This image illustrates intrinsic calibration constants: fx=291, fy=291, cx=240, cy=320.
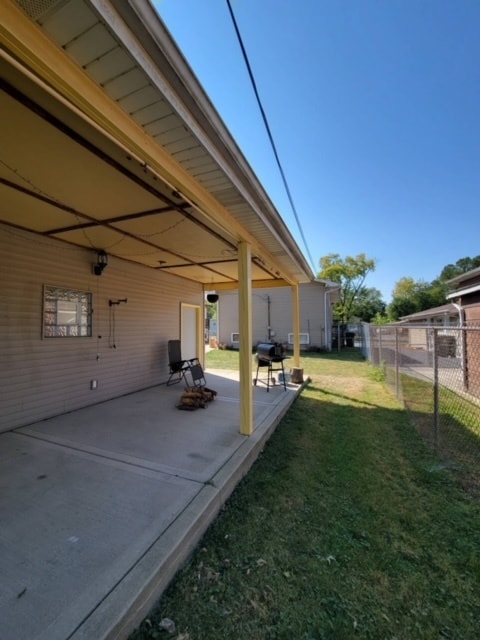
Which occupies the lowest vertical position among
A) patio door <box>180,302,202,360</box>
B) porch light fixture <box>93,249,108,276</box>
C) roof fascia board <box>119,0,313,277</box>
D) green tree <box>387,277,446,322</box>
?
patio door <box>180,302,202,360</box>

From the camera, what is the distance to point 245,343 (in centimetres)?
380

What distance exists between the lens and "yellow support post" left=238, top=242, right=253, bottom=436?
372cm

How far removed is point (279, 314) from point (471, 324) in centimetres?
1061

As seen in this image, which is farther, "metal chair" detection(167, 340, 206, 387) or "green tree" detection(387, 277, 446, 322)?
"green tree" detection(387, 277, 446, 322)

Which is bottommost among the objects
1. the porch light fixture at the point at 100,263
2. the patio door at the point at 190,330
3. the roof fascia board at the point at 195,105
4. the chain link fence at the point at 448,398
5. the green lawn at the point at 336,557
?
the green lawn at the point at 336,557

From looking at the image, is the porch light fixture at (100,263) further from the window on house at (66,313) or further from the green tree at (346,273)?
the green tree at (346,273)

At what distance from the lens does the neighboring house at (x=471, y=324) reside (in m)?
5.60

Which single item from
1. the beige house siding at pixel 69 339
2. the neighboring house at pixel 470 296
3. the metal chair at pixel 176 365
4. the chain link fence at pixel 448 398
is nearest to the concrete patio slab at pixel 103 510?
the beige house siding at pixel 69 339

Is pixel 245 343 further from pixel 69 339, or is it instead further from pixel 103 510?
pixel 69 339

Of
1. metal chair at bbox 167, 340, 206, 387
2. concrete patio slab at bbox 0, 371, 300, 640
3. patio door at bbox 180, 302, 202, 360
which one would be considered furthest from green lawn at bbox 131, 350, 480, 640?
patio door at bbox 180, 302, 202, 360

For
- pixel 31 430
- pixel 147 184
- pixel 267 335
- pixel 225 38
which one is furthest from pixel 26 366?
pixel 267 335

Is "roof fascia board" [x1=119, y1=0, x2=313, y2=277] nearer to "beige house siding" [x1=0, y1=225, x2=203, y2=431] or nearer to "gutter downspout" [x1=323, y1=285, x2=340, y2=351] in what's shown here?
"beige house siding" [x1=0, y1=225, x2=203, y2=431]

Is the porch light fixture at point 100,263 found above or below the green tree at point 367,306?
below

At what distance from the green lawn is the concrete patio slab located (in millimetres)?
189
